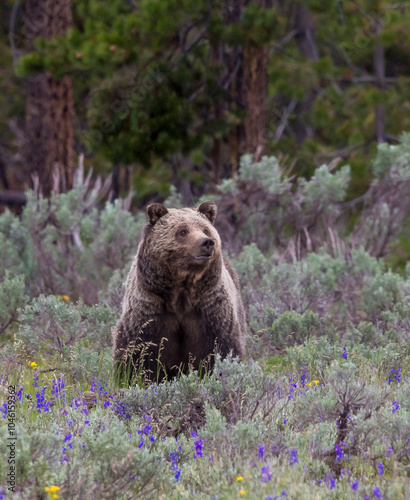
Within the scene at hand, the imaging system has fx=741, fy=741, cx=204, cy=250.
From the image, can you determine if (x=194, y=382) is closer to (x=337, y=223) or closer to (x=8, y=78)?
(x=337, y=223)

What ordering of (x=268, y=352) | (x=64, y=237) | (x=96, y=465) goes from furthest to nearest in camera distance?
1. (x=64, y=237)
2. (x=268, y=352)
3. (x=96, y=465)

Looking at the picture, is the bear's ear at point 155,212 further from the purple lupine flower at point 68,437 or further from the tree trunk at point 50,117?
the tree trunk at point 50,117

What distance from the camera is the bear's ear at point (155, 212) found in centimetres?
514

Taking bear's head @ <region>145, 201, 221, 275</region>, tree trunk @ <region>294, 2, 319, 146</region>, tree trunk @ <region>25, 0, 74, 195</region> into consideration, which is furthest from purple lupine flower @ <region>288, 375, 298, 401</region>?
tree trunk @ <region>294, 2, 319, 146</region>

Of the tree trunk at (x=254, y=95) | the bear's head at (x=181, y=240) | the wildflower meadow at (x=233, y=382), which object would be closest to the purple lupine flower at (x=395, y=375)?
the wildflower meadow at (x=233, y=382)

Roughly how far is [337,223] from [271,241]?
6.37 ft

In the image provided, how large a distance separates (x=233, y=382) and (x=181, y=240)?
110 centimetres

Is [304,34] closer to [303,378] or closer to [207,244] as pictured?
[303,378]

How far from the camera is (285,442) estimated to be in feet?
12.4

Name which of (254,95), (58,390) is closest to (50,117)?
(254,95)

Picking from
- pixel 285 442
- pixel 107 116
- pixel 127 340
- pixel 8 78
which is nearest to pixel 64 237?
pixel 107 116

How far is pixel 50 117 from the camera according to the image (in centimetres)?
1252

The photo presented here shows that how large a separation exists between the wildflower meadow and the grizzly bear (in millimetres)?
257

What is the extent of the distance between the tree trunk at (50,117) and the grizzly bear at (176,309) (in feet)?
23.8
